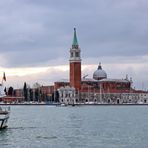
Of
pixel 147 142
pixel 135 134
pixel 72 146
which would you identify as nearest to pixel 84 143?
pixel 72 146

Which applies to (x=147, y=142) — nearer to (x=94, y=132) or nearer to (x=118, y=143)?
(x=118, y=143)

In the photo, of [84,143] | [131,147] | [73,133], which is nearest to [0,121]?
[73,133]

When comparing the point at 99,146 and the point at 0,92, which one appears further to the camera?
the point at 0,92

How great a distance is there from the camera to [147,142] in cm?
4106

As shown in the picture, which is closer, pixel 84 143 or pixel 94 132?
pixel 84 143

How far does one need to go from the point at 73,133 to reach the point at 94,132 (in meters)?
2.01

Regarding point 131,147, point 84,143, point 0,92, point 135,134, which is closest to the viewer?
point 131,147

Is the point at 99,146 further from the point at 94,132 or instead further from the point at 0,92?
the point at 0,92

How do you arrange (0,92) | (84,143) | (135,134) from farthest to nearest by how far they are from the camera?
(0,92) → (135,134) → (84,143)

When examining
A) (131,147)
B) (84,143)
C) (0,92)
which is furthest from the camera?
(0,92)

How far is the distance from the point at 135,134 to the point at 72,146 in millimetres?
11279

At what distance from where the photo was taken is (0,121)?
4856cm

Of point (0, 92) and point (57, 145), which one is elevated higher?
point (0, 92)

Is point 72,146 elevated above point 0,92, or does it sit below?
below
